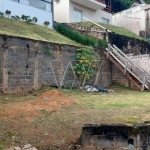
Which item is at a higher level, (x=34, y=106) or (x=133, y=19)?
(x=133, y=19)

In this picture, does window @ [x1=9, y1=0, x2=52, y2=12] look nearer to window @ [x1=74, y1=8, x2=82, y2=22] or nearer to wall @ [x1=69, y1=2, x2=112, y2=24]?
wall @ [x1=69, y1=2, x2=112, y2=24]

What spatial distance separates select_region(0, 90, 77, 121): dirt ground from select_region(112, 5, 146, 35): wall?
17835 mm

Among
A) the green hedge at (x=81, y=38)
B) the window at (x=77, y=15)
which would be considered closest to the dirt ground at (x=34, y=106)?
the green hedge at (x=81, y=38)

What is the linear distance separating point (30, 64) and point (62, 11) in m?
11.0

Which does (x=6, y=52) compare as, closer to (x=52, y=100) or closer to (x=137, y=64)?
(x=52, y=100)

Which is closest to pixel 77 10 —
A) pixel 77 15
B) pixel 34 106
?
pixel 77 15

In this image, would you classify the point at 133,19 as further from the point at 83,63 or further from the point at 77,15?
the point at 83,63

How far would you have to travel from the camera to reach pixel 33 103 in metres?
10.3

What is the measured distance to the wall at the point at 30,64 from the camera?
489 inches

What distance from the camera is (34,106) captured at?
9.84 meters

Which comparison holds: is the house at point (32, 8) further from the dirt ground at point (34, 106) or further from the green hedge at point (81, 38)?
the dirt ground at point (34, 106)

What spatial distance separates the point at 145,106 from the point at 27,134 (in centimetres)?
443

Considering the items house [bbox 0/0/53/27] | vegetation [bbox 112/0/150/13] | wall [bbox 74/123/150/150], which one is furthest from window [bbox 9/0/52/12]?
vegetation [bbox 112/0/150/13]

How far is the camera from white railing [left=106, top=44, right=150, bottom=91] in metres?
16.1
